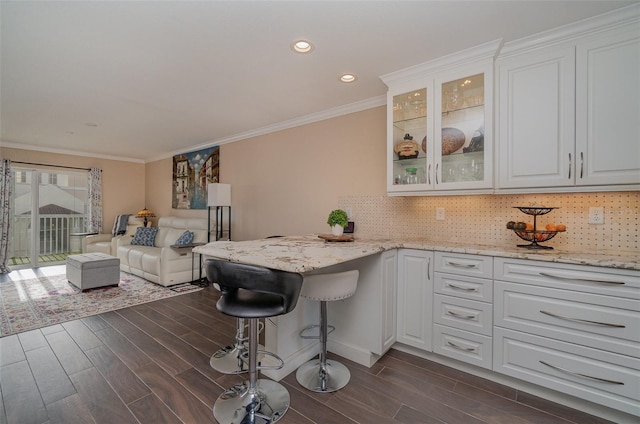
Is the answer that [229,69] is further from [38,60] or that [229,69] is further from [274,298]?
[274,298]

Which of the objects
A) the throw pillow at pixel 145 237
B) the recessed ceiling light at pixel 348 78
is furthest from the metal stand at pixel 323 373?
the throw pillow at pixel 145 237

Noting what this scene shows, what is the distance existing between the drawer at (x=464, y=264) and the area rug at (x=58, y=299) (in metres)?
3.54

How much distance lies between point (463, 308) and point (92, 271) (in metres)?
4.78

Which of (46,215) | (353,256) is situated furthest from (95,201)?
(353,256)

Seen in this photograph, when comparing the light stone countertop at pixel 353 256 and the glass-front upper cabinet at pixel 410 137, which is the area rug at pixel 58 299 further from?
the glass-front upper cabinet at pixel 410 137

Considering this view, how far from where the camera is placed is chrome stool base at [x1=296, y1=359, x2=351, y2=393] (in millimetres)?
1942

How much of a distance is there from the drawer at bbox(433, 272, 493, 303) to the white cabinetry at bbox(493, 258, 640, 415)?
6 cm

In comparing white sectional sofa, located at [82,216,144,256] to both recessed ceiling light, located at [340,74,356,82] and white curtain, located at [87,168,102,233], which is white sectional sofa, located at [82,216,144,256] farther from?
recessed ceiling light, located at [340,74,356,82]

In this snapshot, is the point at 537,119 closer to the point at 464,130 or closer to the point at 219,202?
the point at 464,130

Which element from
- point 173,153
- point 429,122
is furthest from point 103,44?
point 173,153

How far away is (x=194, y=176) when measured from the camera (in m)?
5.64

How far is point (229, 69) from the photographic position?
247 cm

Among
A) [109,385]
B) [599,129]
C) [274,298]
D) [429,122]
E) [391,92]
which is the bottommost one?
[109,385]

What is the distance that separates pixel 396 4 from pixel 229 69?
1.49m
